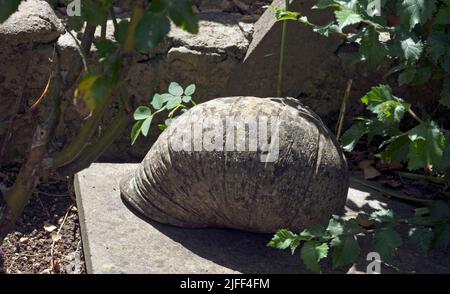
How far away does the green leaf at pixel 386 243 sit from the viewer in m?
2.87

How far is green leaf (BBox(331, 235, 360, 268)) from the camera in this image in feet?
9.41

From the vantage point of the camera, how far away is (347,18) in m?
2.94

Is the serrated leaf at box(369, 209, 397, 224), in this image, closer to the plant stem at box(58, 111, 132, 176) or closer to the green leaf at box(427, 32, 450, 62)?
the green leaf at box(427, 32, 450, 62)

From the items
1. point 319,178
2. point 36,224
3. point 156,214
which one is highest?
point 319,178

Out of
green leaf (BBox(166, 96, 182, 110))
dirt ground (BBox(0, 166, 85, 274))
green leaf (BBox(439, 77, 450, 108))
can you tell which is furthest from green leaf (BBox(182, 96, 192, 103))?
green leaf (BBox(439, 77, 450, 108))

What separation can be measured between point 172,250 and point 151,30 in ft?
4.59

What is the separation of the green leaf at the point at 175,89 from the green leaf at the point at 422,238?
1.19 meters

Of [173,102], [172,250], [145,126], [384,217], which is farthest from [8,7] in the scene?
[384,217]

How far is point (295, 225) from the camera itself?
10.1 ft

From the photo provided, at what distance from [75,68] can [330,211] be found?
115cm

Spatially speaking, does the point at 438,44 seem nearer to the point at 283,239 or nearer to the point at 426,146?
the point at 426,146

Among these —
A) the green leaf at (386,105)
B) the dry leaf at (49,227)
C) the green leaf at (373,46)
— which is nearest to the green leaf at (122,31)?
the green leaf at (386,105)
